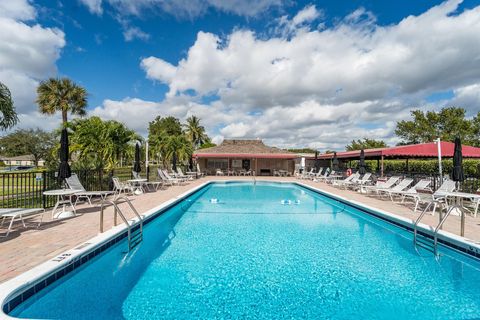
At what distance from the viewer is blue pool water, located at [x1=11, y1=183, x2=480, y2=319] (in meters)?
3.50

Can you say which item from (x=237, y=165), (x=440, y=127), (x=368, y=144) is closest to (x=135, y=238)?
(x=237, y=165)

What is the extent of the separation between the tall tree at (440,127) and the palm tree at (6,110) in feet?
125

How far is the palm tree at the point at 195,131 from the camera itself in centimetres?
5669

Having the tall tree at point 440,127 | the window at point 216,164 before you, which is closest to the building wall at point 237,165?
the window at point 216,164

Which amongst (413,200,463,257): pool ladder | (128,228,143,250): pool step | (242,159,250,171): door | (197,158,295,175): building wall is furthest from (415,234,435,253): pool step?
(242,159,250,171): door

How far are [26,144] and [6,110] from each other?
60.3 m

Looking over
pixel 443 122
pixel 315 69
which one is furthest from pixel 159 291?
pixel 443 122

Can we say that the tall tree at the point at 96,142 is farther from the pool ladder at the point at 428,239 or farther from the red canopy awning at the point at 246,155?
the red canopy awning at the point at 246,155

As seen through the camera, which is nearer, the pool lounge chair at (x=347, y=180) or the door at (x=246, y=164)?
the pool lounge chair at (x=347, y=180)

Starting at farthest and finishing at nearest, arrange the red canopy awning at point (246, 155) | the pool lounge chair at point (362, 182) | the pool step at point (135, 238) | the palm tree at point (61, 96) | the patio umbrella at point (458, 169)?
the red canopy awning at point (246, 155) < the palm tree at point (61, 96) < the pool lounge chair at point (362, 182) < the patio umbrella at point (458, 169) < the pool step at point (135, 238)

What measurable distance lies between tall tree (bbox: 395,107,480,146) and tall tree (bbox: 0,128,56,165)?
205 ft

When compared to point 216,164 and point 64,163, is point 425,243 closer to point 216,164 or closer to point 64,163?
point 64,163

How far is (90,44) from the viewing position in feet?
52.2

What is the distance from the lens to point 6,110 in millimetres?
7078
